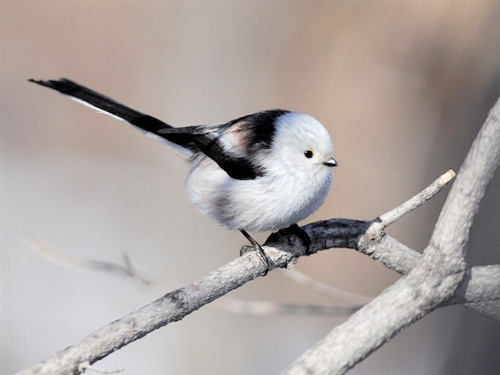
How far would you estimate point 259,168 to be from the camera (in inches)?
88.1

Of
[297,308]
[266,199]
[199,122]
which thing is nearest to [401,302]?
[266,199]

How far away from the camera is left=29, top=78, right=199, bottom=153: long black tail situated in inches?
95.0

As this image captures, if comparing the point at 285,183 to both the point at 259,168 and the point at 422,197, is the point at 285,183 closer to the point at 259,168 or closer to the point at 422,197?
the point at 259,168

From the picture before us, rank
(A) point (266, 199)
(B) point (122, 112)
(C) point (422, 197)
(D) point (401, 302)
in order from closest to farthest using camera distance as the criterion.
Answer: (D) point (401, 302) < (C) point (422, 197) < (A) point (266, 199) < (B) point (122, 112)

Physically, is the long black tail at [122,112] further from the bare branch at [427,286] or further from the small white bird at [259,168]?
the bare branch at [427,286]

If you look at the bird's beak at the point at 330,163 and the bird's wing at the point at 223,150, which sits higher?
the bird's beak at the point at 330,163

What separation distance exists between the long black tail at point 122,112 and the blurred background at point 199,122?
0.85 m

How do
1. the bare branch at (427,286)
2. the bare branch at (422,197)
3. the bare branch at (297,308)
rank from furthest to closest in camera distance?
the bare branch at (297,308), the bare branch at (422,197), the bare branch at (427,286)

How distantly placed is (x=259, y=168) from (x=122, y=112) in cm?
66

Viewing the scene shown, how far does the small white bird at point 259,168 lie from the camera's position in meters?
2.15

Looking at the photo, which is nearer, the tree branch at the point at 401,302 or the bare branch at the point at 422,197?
the tree branch at the point at 401,302

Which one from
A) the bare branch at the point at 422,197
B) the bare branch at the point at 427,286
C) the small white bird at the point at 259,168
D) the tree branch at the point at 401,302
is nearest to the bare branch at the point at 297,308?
the small white bird at the point at 259,168

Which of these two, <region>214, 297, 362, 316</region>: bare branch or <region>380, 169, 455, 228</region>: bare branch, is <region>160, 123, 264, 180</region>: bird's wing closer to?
<region>214, 297, 362, 316</region>: bare branch

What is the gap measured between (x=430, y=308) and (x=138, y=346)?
9.61 ft
